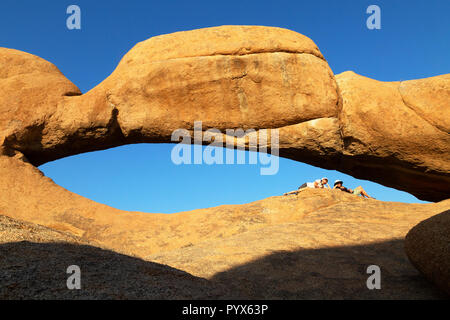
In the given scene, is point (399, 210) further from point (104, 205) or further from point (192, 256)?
point (104, 205)

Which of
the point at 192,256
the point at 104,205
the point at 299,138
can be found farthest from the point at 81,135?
the point at 299,138

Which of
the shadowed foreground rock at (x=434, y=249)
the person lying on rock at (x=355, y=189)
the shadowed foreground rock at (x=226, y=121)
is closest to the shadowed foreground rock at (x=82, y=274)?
the shadowed foreground rock at (x=434, y=249)

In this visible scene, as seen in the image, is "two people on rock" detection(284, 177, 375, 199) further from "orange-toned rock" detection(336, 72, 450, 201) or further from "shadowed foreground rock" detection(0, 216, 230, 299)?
"shadowed foreground rock" detection(0, 216, 230, 299)

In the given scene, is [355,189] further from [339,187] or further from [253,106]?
[253,106]

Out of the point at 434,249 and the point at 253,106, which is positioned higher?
the point at 253,106

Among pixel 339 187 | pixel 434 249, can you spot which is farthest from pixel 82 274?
pixel 339 187

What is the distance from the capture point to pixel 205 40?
489 cm

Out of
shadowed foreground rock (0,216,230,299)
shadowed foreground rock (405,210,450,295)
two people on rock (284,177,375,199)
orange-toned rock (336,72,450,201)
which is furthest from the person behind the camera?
two people on rock (284,177,375,199)

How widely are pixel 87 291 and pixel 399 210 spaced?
172 inches

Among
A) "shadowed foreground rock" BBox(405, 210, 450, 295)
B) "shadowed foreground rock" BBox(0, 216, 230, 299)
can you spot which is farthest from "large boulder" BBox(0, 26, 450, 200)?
"shadowed foreground rock" BBox(0, 216, 230, 299)

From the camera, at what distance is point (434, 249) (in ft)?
8.29

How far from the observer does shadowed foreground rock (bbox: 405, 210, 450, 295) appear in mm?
2441

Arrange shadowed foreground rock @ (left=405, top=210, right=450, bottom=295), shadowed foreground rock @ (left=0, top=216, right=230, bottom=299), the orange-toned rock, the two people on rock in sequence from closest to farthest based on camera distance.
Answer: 1. shadowed foreground rock @ (left=0, top=216, right=230, bottom=299)
2. shadowed foreground rock @ (left=405, top=210, right=450, bottom=295)
3. the orange-toned rock
4. the two people on rock

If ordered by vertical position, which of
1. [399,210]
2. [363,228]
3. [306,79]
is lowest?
[363,228]
